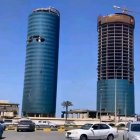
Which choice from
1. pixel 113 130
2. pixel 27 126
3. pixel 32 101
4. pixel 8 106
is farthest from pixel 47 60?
pixel 113 130

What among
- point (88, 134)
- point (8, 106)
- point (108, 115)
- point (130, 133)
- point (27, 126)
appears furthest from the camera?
point (108, 115)

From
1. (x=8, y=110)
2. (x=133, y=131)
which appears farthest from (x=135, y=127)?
(x=8, y=110)

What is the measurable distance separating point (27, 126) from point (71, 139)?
16982 mm

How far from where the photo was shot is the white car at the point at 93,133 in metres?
27.7

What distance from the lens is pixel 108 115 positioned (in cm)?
19312

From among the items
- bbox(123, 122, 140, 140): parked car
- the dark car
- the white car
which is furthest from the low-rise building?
bbox(123, 122, 140, 140): parked car

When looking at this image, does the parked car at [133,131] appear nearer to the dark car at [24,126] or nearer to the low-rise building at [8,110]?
the dark car at [24,126]

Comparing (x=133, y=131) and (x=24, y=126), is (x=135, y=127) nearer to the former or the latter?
(x=133, y=131)

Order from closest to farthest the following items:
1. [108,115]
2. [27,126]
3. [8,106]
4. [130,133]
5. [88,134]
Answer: [130,133]
[88,134]
[27,126]
[8,106]
[108,115]

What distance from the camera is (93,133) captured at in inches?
1102

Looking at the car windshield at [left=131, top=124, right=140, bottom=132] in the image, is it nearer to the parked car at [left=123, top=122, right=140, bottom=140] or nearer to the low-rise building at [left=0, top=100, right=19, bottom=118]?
the parked car at [left=123, top=122, right=140, bottom=140]

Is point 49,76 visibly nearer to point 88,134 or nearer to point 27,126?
point 27,126

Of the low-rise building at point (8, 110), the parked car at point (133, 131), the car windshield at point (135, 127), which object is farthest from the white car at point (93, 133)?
the low-rise building at point (8, 110)

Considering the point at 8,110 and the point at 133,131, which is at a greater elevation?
the point at 8,110
